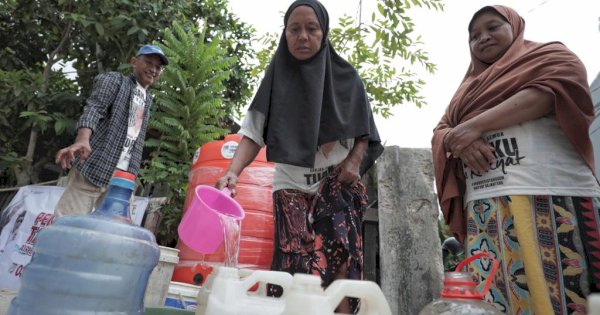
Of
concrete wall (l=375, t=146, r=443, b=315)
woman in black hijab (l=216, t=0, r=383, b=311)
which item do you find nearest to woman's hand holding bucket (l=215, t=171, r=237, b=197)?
woman in black hijab (l=216, t=0, r=383, b=311)

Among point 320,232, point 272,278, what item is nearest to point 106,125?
point 320,232

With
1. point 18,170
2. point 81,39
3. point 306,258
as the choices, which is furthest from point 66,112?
point 306,258

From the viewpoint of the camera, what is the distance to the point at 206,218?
1511 mm

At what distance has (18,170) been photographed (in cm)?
450

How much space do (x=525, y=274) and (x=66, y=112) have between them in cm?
484

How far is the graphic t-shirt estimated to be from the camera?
311 cm

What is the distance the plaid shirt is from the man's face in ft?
0.75

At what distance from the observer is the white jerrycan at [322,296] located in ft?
2.65

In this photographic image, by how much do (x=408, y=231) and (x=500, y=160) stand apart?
55.1 inches

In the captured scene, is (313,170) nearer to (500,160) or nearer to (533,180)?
(500,160)

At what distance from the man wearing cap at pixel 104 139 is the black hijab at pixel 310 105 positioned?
1.59 metres

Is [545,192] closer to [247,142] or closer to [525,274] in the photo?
[525,274]

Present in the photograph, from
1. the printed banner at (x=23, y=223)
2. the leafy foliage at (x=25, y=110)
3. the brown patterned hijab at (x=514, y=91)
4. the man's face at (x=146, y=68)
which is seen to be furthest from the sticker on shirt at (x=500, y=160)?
the leafy foliage at (x=25, y=110)

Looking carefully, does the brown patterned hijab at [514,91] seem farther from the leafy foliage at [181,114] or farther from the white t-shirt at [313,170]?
the leafy foliage at [181,114]
